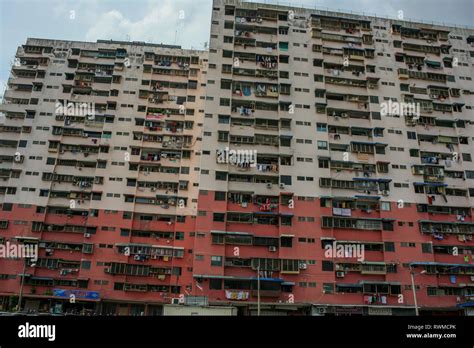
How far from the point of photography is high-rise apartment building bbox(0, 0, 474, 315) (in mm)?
47281

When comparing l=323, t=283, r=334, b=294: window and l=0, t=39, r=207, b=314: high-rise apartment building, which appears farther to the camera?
l=0, t=39, r=207, b=314: high-rise apartment building

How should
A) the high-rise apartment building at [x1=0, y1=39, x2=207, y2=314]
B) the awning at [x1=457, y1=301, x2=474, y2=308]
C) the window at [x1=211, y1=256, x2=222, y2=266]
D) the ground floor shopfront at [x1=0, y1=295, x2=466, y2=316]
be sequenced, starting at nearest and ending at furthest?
1. the awning at [x1=457, y1=301, x2=474, y2=308]
2. the ground floor shopfront at [x1=0, y1=295, x2=466, y2=316]
3. the window at [x1=211, y1=256, x2=222, y2=266]
4. the high-rise apartment building at [x1=0, y1=39, x2=207, y2=314]

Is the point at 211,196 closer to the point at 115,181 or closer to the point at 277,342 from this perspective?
the point at 115,181

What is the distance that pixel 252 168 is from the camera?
5100cm

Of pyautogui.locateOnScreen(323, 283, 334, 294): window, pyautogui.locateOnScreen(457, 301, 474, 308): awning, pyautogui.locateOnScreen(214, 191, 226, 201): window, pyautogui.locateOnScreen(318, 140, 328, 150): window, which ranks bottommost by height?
pyautogui.locateOnScreen(457, 301, 474, 308): awning

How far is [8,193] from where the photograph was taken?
5275 centimetres

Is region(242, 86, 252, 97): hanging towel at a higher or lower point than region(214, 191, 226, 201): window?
higher

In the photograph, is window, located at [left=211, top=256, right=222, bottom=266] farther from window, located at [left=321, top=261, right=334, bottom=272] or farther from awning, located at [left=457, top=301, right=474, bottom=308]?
awning, located at [left=457, top=301, right=474, bottom=308]

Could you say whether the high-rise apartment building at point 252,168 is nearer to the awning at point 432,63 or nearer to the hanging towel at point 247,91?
the hanging towel at point 247,91

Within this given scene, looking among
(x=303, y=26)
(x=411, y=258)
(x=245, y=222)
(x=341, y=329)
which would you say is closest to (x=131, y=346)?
(x=341, y=329)

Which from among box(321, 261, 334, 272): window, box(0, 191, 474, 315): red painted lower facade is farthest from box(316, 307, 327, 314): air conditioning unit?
box(321, 261, 334, 272): window

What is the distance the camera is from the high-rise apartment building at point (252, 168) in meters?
47.3

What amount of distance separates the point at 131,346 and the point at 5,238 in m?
50.7

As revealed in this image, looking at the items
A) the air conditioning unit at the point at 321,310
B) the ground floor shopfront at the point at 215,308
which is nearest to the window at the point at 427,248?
the ground floor shopfront at the point at 215,308
